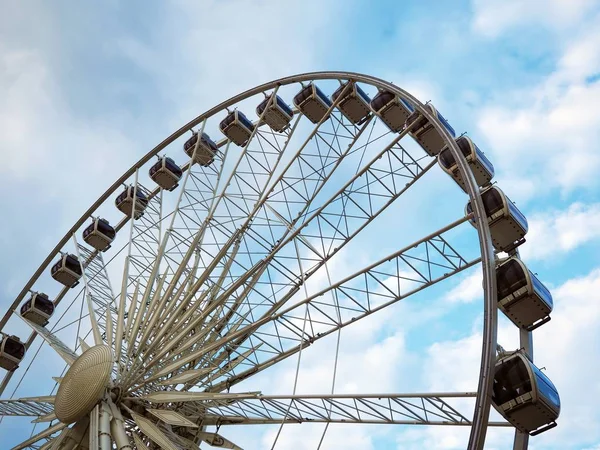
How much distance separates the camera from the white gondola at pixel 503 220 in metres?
13.5

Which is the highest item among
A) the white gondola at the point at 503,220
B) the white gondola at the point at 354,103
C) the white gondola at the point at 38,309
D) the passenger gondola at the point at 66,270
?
the white gondola at the point at 354,103

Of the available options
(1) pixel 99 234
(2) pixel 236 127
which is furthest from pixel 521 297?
(1) pixel 99 234

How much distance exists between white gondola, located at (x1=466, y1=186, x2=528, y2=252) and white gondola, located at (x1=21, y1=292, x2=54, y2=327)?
16147 millimetres

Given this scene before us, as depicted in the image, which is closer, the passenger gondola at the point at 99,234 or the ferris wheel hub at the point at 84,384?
the ferris wheel hub at the point at 84,384

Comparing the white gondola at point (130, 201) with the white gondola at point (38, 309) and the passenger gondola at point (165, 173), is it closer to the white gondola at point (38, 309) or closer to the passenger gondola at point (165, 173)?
the passenger gondola at point (165, 173)

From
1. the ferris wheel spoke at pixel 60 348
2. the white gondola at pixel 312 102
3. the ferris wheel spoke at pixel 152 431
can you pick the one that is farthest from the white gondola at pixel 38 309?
the white gondola at pixel 312 102

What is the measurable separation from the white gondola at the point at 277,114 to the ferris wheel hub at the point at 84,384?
9.58 m

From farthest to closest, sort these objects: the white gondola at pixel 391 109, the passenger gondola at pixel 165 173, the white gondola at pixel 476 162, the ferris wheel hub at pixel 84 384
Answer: the passenger gondola at pixel 165 173 → the white gondola at pixel 391 109 → the white gondola at pixel 476 162 → the ferris wheel hub at pixel 84 384

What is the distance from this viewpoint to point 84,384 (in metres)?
14.9

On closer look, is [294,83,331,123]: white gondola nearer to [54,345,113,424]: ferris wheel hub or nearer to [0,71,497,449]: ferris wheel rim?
[0,71,497,449]: ferris wheel rim

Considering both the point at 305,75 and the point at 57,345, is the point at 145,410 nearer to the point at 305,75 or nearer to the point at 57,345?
the point at 57,345

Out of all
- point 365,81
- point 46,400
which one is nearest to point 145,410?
point 46,400

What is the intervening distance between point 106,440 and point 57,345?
216 inches

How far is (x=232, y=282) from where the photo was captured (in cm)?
1708
